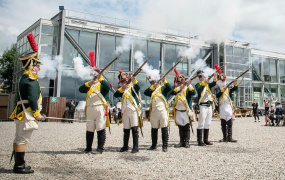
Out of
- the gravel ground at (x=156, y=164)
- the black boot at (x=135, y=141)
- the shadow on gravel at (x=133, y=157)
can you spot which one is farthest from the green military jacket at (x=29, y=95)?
the black boot at (x=135, y=141)

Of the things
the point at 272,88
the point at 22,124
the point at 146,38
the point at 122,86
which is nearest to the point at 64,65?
the point at 146,38

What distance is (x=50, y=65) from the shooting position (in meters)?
23.5

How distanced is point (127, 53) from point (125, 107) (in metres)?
20.3

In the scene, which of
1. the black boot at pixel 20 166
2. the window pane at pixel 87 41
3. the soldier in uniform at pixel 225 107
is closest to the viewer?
the black boot at pixel 20 166

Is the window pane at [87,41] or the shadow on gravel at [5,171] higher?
the window pane at [87,41]

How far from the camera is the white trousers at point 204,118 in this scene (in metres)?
8.12

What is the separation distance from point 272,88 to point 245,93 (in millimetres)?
6550

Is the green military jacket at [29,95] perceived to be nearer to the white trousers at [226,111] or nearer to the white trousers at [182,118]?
the white trousers at [182,118]

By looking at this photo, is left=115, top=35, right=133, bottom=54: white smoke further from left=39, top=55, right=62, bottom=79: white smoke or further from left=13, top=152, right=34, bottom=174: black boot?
left=13, top=152, right=34, bottom=174: black boot

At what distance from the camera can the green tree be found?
44000 millimetres

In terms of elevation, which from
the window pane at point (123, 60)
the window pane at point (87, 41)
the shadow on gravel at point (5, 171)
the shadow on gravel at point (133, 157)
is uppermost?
the window pane at point (87, 41)

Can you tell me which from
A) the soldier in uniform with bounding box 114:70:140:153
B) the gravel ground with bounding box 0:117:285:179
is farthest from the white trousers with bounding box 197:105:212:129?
the soldier in uniform with bounding box 114:70:140:153

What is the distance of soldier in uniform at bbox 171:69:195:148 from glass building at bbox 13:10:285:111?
672 inches

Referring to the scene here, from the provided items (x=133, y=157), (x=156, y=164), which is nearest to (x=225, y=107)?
(x=133, y=157)
